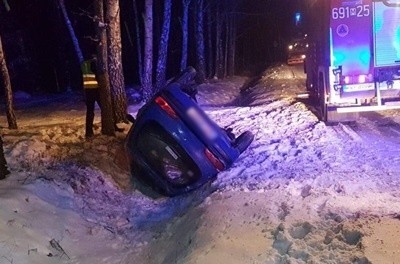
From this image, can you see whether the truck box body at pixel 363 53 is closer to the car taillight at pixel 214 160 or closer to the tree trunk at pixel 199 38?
the car taillight at pixel 214 160

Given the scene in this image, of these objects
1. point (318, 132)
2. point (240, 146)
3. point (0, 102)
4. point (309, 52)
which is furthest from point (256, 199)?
point (0, 102)

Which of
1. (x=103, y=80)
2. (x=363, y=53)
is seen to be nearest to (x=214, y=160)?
(x=103, y=80)

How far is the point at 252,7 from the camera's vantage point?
4344 centimetres

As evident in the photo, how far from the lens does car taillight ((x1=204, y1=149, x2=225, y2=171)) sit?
675 cm

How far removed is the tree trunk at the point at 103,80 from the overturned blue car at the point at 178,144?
3.34 meters

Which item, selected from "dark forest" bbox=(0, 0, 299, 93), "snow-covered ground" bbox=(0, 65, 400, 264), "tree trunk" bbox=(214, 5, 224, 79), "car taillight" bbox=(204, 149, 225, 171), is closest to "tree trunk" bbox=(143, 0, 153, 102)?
"snow-covered ground" bbox=(0, 65, 400, 264)

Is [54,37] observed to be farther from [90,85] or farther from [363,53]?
[363,53]

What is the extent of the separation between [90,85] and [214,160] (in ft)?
15.5

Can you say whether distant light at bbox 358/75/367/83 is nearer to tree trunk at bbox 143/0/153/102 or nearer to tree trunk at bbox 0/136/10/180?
tree trunk at bbox 0/136/10/180

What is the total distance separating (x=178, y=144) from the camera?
6801mm

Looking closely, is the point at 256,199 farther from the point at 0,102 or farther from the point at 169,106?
the point at 0,102

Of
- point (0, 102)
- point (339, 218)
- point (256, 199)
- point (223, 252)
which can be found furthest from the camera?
point (0, 102)

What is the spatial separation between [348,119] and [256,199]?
5848mm

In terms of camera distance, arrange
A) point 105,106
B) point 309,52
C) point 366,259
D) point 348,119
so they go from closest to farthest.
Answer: point 366,259, point 105,106, point 348,119, point 309,52
